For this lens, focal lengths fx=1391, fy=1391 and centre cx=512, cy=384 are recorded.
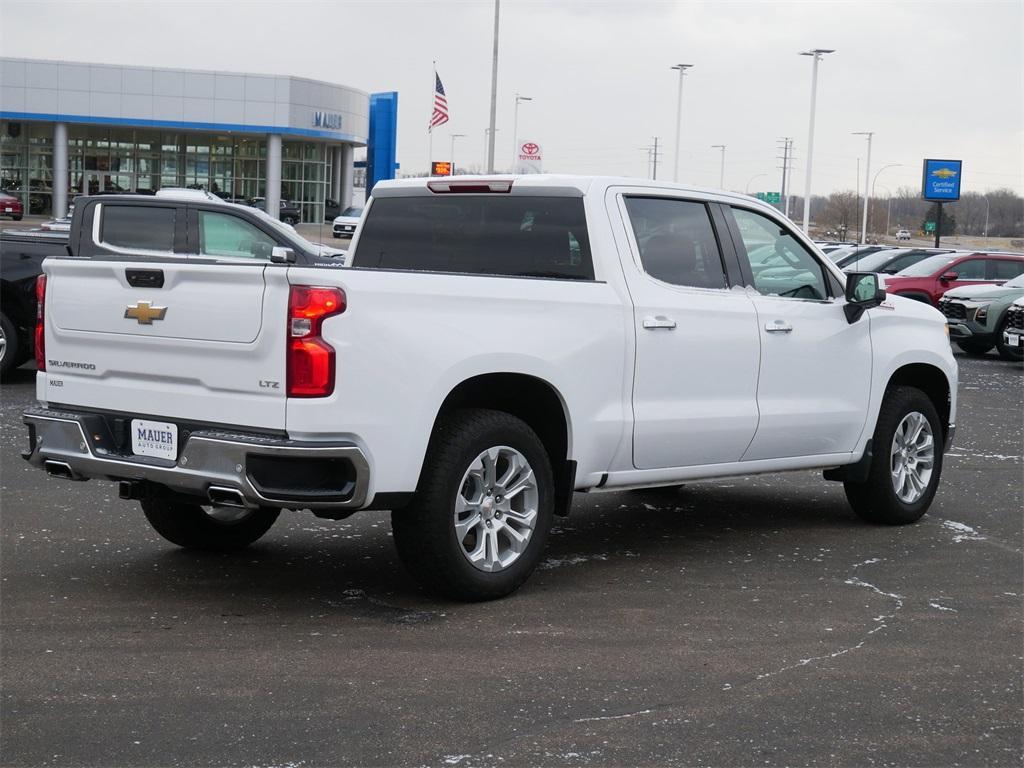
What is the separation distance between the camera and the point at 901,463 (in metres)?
8.34

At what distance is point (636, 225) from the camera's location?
22.7 ft

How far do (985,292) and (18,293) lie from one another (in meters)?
15.2

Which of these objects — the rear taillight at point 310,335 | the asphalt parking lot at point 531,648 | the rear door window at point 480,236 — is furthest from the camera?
the rear door window at point 480,236

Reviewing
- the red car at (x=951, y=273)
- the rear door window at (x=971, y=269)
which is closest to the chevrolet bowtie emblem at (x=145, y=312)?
the red car at (x=951, y=273)

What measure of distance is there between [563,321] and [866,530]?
289cm

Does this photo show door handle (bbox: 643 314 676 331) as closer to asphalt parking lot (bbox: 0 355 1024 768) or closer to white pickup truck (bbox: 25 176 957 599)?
white pickup truck (bbox: 25 176 957 599)

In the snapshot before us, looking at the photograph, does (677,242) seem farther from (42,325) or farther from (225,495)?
(42,325)

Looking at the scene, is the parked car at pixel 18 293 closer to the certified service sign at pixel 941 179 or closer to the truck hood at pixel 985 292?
the truck hood at pixel 985 292

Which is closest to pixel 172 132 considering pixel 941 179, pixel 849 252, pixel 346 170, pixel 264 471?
pixel 346 170

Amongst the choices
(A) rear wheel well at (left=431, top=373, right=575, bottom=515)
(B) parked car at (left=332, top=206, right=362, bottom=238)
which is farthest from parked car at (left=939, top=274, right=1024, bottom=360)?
(B) parked car at (left=332, top=206, right=362, bottom=238)

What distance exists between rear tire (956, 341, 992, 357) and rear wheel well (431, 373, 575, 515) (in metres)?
17.1

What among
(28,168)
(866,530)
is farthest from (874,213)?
(866,530)

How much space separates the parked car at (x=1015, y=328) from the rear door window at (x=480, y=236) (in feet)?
48.5

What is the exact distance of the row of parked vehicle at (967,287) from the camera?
21.5 meters
